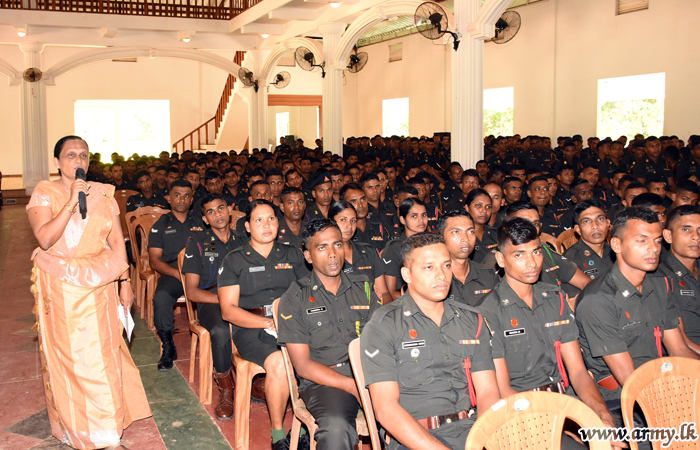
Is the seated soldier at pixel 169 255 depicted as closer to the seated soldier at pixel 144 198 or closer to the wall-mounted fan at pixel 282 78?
the seated soldier at pixel 144 198

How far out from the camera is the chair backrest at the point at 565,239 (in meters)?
4.25

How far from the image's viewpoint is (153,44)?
13.2 metres

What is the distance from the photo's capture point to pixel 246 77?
1451 centimetres

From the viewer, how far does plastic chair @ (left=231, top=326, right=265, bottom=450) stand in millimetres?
2934

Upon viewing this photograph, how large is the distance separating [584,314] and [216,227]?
2447 millimetres

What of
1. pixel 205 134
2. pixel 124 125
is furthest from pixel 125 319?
pixel 124 125

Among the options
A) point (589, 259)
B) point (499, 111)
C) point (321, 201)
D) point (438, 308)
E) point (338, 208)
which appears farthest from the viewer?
point (499, 111)

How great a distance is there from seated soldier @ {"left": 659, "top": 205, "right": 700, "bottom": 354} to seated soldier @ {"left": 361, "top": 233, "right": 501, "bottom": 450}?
1.29 metres

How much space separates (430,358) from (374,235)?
275 cm

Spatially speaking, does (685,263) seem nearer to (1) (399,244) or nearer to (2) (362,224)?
(1) (399,244)

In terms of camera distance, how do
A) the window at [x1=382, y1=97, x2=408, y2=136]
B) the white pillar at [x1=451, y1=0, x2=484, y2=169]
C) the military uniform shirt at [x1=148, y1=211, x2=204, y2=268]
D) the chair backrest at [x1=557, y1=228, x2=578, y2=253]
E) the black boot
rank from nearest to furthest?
the black boot, the chair backrest at [x1=557, y1=228, x2=578, y2=253], the military uniform shirt at [x1=148, y1=211, x2=204, y2=268], the white pillar at [x1=451, y1=0, x2=484, y2=169], the window at [x1=382, y1=97, x2=408, y2=136]

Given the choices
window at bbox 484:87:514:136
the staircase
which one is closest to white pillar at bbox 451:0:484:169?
window at bbox 484:87:514:136

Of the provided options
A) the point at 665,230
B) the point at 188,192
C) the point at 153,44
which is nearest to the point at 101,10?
the point at 153,44

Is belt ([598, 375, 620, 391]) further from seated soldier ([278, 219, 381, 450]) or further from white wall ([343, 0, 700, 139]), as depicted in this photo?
white wall ([343, 0, 700, 139])
